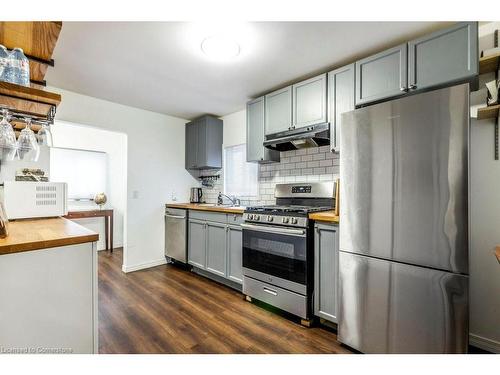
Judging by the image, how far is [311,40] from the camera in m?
1.95

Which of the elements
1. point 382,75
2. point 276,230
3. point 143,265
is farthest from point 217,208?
point 382,75

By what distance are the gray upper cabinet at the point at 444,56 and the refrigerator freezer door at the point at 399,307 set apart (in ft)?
4.19

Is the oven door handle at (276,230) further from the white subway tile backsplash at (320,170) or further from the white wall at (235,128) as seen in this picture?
the white wall at (235,128)

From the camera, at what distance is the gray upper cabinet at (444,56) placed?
1.60m

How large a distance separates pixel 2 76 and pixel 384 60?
2392 mm

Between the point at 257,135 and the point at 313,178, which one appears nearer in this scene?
the point at 313,178

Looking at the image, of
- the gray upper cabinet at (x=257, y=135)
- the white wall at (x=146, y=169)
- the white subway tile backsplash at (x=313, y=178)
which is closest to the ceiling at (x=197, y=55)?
the gray upper cabinet at (x=257, y=135)

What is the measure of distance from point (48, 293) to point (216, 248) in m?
1.98

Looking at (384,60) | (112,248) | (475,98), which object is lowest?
(112,248)

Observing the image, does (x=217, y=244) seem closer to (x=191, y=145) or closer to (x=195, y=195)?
(x=195, y=195)

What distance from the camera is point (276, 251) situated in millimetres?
2350

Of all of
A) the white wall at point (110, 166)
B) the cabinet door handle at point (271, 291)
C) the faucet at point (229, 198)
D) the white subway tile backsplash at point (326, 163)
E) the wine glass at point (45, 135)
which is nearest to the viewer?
the wine glass at point (45, 135)
